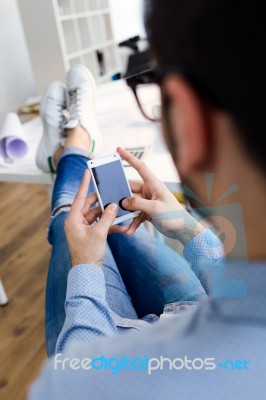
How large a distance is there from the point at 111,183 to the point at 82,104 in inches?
19.9

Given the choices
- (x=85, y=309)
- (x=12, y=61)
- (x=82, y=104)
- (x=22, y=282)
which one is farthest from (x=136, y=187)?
(x=12, y=61)

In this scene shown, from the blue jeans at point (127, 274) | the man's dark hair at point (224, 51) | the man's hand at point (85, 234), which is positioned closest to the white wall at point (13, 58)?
the blue jeans at point (127, 274)

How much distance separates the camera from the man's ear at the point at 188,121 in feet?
0.70

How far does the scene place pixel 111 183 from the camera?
0.64 meters

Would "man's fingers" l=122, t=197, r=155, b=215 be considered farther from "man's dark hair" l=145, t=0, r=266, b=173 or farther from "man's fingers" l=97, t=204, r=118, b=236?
"man's dark hair" l=145, t=0, r=266, b=173

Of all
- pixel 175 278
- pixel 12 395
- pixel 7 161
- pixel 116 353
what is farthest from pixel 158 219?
pixel 12 395

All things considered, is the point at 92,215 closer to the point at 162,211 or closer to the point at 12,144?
the point at 162,211

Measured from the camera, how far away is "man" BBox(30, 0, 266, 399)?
20cm

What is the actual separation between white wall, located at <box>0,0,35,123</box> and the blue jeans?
189 cm

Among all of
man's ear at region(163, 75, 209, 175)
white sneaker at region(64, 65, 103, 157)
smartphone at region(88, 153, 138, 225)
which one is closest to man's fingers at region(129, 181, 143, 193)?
smartphone at region(88, 153, 138, 225)

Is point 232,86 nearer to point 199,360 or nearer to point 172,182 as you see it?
point 199,360

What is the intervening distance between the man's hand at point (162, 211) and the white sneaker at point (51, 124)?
0.34 metres

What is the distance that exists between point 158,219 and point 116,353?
0.31 metres

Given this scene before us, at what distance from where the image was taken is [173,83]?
0.70 feet
